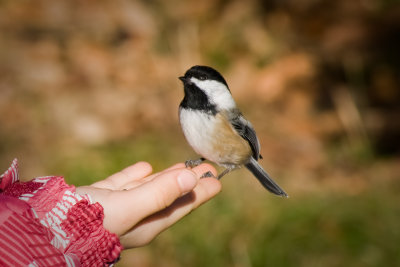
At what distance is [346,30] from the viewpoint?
350 cm

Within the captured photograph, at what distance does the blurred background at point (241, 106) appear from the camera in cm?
234

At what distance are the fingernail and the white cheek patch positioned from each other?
0.26 meters

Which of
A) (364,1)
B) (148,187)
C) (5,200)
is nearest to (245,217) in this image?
(148,187)

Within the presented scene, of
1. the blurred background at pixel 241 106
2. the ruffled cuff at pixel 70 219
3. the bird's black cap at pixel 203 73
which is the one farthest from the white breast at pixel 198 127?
the blurred background at pixel 241 106

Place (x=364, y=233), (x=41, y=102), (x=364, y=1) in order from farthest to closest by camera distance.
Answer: (x=364, y=1) → (x=41, y=102) → (x=364, y=233)

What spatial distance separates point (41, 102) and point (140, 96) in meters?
0.64

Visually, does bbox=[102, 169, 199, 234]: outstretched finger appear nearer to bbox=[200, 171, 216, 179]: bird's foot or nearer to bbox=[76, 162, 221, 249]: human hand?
bbox=[76, 162, 221, 249]: human hand

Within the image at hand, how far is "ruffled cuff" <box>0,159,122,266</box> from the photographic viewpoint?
944 millimetres

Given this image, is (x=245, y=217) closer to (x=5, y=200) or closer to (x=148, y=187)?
(x=148, y=187)

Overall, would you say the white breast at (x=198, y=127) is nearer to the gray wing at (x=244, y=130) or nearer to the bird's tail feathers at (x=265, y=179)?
the gray wing at (x=244, y=130)

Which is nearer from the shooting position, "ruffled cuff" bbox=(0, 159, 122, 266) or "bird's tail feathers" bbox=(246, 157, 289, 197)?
"ruffled cuff" bbox=(0, 159, 122, 266)

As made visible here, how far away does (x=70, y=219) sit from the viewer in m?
0.96

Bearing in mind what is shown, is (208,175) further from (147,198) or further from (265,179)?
(147,198)

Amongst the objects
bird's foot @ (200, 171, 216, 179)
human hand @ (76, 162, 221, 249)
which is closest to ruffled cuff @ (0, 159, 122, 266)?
human hand @ (76, 162, 221, 249)
